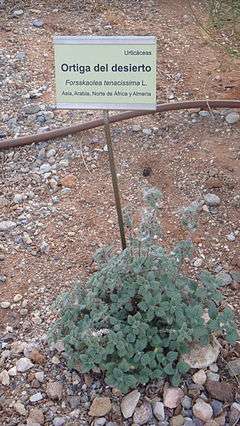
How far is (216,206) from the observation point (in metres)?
2.75

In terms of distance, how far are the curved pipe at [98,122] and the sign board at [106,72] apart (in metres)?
1.05

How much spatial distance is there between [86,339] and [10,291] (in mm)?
615

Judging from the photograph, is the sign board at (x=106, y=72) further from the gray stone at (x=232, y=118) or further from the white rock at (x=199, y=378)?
the gray stone at (x=232, y=118)

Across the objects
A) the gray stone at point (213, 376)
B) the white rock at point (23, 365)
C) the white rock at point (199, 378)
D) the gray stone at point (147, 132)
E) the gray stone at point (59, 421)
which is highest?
the gray stone at point (147, 132)

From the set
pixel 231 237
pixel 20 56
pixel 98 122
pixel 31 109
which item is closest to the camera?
pixel 231 237

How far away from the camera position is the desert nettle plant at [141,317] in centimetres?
197

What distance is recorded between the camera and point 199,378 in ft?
6.77

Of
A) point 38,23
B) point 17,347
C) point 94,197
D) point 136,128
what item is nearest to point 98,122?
point 136,128

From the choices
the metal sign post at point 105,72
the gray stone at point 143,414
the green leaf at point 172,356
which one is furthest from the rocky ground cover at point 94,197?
the metal sign post at point 105,72

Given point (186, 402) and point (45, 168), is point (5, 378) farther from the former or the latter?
point (45, 168)

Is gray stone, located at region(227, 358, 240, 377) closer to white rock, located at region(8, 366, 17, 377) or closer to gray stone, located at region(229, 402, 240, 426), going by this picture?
gray stone, located at region(229, 402, 240, 426)

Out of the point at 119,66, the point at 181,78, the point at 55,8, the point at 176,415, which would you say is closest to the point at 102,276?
the point at 176,415

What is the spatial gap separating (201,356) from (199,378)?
0.07m

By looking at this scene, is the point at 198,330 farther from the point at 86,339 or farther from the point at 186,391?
the point at 86,339
